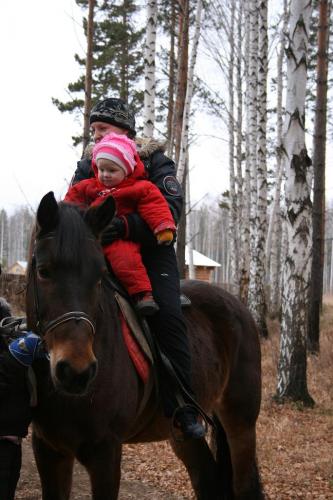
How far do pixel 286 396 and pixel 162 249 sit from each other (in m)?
5.41

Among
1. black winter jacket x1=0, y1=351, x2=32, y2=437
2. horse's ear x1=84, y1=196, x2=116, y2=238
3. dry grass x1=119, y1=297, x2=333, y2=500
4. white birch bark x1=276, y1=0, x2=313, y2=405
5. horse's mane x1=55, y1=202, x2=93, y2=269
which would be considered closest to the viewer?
horse's mane x1=55, y1=202, x2=93, y2=269

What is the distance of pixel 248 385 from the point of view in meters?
4.54

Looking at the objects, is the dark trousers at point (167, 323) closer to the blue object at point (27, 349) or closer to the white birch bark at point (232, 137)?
the blue object at point (27, 349)

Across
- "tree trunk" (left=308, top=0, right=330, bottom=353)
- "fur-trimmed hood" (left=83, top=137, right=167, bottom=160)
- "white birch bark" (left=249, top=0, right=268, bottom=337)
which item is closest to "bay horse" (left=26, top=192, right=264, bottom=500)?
"fur-trimmed hood" (left=83, top=137, right=167, bottom=160)

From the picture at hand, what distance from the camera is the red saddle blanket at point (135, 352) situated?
3.12m

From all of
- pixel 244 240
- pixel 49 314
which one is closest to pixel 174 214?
pixel 49 314

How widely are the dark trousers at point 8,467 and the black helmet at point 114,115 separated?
211 centimetres

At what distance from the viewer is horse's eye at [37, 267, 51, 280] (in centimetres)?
253

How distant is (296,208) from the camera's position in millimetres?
7664

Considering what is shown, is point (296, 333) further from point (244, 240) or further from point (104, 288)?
point (244, 240)

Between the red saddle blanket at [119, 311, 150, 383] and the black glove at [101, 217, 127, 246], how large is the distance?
17.7 inches

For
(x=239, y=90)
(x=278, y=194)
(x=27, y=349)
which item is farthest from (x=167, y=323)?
(x=239, y=90)

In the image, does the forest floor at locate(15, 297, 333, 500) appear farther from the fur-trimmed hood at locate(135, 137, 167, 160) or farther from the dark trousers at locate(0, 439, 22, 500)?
the fur-trimmed hood at locate(135, 137, 167, 160)

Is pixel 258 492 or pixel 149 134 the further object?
pixel 149 134
